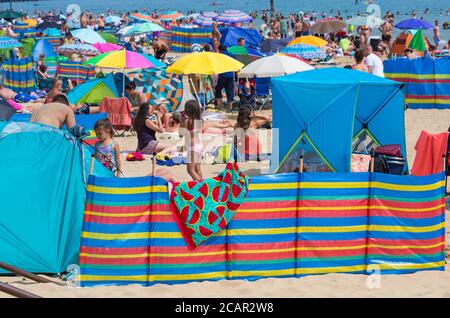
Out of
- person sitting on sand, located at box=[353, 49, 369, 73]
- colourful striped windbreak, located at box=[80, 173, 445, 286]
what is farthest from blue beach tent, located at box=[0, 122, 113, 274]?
person sitting on sand, located at box=[353, 49, 369, 73]

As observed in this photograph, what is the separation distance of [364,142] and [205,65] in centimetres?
475

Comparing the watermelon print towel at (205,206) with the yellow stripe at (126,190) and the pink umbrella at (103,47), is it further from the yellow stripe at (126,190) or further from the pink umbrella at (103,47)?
the pink umbrella at (103,47)

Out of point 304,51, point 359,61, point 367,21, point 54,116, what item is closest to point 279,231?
point 54,116

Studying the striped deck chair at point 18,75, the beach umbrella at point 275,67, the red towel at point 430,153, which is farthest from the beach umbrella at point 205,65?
the red towel at point 430,153

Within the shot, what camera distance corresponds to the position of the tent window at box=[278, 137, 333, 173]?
9.91 m

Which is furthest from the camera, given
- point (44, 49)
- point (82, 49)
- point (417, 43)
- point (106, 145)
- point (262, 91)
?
point (44, 49)

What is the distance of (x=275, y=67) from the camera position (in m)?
14.5

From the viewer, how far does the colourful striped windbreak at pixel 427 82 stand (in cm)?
1617

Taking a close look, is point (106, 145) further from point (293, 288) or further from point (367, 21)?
point (367, 21)

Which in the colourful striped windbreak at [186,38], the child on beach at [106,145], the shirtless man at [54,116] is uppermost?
the shirtless man at [54,116]

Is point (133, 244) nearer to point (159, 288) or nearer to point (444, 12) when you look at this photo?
point (159, 288)

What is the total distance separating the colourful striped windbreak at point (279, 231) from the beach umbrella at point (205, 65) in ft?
25.2
